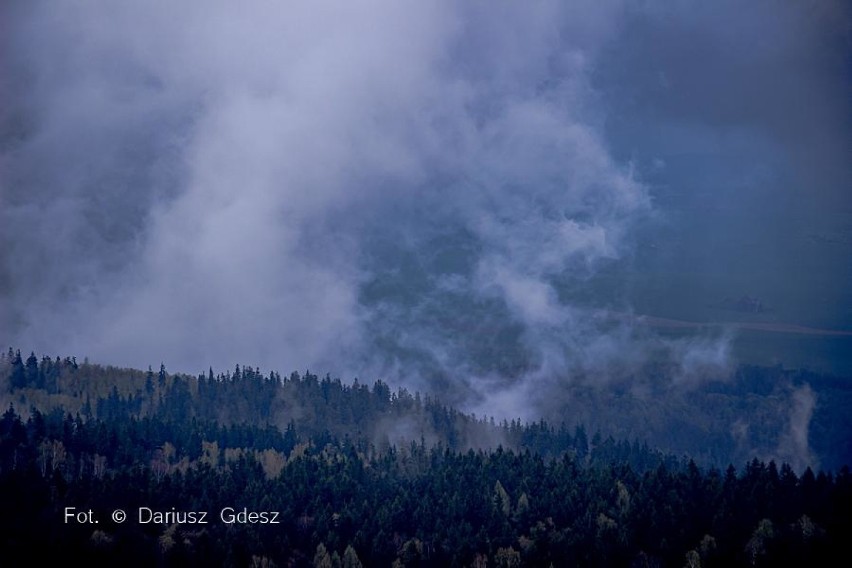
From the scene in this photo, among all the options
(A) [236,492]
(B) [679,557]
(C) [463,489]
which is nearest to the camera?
(B) [679,557]

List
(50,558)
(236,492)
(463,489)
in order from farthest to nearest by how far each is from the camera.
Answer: (463,489), (236,492), (50,558)

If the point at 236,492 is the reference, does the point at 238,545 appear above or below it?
below

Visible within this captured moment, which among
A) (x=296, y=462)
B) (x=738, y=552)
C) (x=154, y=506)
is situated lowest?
(x=738, y=552)

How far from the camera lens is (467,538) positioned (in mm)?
124688

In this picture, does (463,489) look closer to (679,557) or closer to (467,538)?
(467,538)

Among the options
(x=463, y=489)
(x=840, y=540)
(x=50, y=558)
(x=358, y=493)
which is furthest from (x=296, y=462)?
(x=840, y=540)

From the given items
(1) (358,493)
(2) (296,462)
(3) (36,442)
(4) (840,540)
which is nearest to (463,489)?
(1) (358,493)

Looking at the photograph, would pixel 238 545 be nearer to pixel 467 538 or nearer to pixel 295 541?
pixel 295 541

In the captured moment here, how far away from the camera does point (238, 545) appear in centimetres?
11631

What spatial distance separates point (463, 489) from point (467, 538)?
17.7 meters

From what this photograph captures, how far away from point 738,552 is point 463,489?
126 feet

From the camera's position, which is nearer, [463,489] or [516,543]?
[516,543]

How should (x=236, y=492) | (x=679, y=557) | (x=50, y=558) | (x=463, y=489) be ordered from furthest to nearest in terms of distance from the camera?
(x=463, y=489) < (x=236, y=492) < (x=679, y=557) < (x=50, y=558)

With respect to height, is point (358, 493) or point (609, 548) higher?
point (358, 493)
